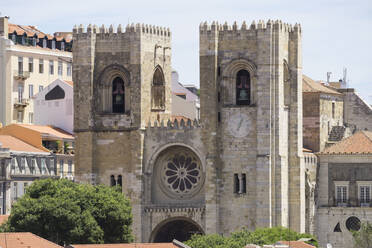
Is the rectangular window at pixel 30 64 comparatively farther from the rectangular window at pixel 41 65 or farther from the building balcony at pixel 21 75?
the building balcony at pixel 21 75

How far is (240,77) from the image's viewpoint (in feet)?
466

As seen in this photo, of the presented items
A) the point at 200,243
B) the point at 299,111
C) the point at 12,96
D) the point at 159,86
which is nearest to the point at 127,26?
the point at 159,86

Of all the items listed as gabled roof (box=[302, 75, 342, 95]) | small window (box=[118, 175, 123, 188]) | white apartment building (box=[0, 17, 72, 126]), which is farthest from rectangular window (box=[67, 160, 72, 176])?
gabled roof (box=[302, 75, 342, 95])

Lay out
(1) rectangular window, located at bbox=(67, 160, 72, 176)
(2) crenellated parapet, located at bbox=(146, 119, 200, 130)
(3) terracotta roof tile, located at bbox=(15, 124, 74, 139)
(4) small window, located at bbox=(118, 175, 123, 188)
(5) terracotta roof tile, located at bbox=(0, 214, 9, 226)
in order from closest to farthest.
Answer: (5) terracotta roof tile, located at bbox=(0, 214, 9, 226) < (2) crenellated parapet, located at bbox=(146, 119, 200, 130) < (4) small window, located at bbox=(118, 175, 123, 188) < (1) rectangular window, located at bbox=(67, 160, 72, 176) < (3) terracotta roof tile, located at bbox=(15, 124, 74, 139)

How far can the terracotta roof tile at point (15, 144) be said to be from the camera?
155500mm

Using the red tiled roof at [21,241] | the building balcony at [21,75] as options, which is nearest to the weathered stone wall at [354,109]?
the building balcony at [21,75]

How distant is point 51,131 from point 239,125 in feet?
103

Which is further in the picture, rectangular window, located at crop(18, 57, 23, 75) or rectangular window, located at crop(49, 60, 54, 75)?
rectangular window, located at crop(49, 60, 54, 75)

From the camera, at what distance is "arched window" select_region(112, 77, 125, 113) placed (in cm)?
14575

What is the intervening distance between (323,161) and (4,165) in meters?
24.1

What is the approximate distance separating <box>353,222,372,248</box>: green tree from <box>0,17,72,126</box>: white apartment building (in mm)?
52351

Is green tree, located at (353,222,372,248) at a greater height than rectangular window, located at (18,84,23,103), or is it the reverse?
rectangular window, located at (18,84,23,103)

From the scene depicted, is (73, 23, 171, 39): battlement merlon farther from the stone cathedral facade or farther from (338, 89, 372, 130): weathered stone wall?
(338, 89, 372, 130): weathered stone wall

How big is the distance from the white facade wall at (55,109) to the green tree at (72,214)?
36.4 metres
